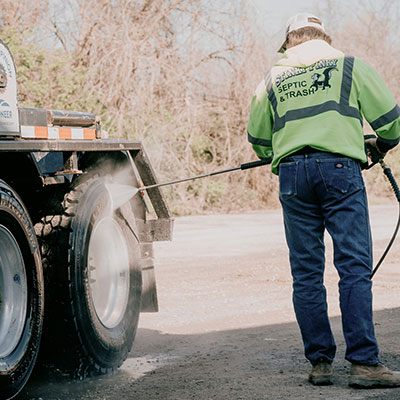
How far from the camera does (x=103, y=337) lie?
4.68 m

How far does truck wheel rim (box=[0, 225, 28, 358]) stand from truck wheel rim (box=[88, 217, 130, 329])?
2.68 feet

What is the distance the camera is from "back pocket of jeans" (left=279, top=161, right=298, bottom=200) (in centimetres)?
451

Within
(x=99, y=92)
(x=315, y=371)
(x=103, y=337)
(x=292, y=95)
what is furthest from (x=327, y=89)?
(x=99, y=92)

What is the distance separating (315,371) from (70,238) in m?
1.55

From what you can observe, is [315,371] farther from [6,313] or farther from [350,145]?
[6,313]

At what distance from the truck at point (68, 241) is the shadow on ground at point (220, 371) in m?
0.16

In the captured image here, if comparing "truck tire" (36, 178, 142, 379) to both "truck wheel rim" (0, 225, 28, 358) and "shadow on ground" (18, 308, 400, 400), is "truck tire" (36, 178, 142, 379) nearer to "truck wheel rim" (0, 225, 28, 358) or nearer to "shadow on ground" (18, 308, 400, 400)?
"shadow on ground" (18, 308, 400, 400)

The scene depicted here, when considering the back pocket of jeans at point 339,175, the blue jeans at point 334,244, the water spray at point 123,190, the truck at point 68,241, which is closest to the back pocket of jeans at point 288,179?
the blue jeans at point 334,244

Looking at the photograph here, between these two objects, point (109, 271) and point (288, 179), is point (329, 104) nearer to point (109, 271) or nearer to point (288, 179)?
point (288, 179)

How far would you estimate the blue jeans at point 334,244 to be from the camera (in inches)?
173

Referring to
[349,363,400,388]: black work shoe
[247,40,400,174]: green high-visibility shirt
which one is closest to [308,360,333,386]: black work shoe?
[349,363,400,388]: black work shoe

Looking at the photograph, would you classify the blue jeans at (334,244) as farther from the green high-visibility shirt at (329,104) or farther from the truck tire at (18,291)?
the truck tire at (18,291)

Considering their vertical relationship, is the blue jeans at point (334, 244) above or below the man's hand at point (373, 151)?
below

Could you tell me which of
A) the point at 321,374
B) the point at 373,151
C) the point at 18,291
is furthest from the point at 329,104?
the point at 18,291
